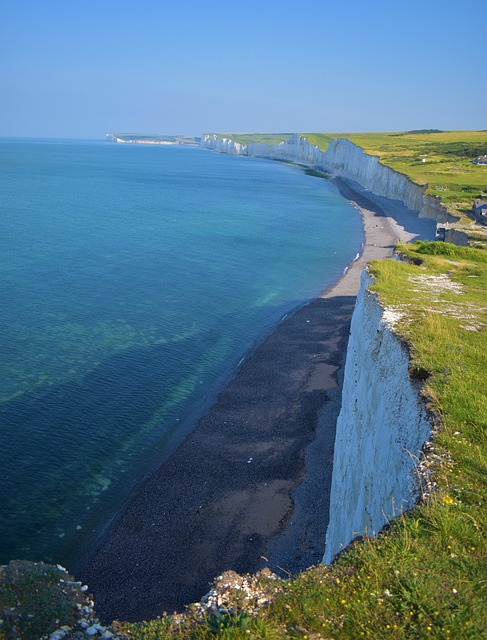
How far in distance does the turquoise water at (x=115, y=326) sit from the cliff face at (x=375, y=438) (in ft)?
31.3

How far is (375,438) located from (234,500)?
892 centimetres

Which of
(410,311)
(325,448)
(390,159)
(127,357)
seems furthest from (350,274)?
(390,159)

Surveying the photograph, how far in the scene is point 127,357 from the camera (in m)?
31.5

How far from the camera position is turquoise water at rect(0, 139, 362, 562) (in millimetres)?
21070

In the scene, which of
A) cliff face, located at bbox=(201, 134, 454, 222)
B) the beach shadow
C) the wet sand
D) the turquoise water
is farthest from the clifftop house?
the beach shadow

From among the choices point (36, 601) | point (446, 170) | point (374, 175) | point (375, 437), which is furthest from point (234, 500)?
point (374, 175)

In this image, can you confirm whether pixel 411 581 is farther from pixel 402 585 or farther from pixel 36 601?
pixel 36 601

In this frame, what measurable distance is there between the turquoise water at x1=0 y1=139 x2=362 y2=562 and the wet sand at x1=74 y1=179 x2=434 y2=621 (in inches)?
60.1

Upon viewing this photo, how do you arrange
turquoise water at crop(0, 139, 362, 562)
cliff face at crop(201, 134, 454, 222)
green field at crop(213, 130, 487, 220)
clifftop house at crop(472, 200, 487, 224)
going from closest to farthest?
turquoise water at crop(0, 139, 362, 562) → clifftop house at crop(472, 200, 487, 224) → green field at crop(213, 130, 487, 220) → cliff face at crop(201, 134, 454, 222)

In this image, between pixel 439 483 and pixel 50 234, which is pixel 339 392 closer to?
pixel 439 483

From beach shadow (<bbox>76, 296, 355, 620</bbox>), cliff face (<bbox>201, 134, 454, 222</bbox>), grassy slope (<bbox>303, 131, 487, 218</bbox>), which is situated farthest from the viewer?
cliff face (<bbox>201, 134, 454, 222</bbox>)

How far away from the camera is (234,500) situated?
20.0 metres

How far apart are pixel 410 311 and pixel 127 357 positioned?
20.1m

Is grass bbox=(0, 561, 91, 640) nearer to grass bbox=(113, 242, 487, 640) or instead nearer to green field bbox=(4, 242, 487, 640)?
green field bbox=(4, 242, 487, 640)
